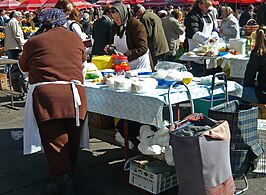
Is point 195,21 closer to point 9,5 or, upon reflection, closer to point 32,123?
point 32,123

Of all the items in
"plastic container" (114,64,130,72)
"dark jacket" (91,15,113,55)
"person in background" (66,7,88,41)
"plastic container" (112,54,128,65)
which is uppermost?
"person in background" (66,7,88,41)

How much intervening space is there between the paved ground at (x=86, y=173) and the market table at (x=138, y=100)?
420 millimetres

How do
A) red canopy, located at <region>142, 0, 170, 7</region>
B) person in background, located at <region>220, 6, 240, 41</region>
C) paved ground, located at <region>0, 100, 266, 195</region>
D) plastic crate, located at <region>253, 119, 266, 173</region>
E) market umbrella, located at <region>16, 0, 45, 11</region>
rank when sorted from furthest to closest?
red canopy, located at <region>142, 0, 170, 7</region> → market umbrella, located at <region>16, 0, 45, 11</region> → person in background, located at <region>220, 6, 240, 41</region> → plastic crate, located at <region>253, 119, 266, 173</region> → paved ground, located at <region>0, 100, 266, 195</region>

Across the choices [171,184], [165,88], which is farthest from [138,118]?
[171,184]

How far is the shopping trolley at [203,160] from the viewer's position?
3.24 m

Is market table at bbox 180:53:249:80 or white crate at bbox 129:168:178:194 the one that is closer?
white crate at bbox 129:168:178:194

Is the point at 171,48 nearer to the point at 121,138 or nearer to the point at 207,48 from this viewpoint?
the point at 207,48

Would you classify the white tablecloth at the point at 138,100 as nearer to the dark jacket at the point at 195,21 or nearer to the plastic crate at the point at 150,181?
the plastic crate at the point at 150,181

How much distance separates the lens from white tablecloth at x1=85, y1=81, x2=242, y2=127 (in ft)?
12.5

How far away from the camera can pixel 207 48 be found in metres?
7.28

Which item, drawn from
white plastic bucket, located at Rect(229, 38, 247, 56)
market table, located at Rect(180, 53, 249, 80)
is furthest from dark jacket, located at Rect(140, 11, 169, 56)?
white plastic bucket, located at Rect(229, 38, 247, 56)

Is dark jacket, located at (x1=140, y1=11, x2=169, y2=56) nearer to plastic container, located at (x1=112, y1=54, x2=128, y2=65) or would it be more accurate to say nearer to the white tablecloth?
plastic container, located at (x1=112, y1=54, x2=128, y2=65)

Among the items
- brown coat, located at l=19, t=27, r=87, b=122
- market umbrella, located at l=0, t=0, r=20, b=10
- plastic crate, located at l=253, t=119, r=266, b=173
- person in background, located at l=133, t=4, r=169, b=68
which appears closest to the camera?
brown coat, located at l=19, t=27, r=87, b=122

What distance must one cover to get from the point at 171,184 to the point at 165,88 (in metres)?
0.87
